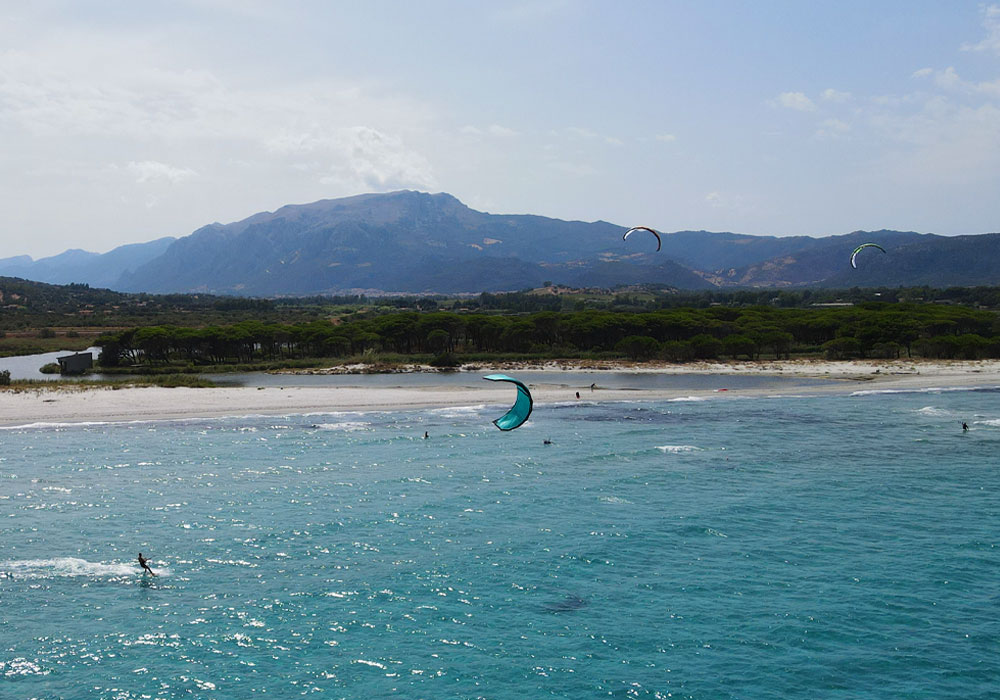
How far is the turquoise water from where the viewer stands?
54.7ft

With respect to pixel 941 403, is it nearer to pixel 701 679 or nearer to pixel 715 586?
pixel 715 586

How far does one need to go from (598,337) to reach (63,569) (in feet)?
214

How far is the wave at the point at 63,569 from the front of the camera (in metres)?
22.1

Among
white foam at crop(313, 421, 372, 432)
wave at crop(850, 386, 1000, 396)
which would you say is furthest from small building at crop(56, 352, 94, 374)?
wave at crop(850, 386, 1000, 396)

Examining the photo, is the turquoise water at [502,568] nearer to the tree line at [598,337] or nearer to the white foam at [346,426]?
the white foam at [346,426]

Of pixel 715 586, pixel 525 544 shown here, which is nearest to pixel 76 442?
pixel 525 544

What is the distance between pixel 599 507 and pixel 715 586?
7783 millimetres

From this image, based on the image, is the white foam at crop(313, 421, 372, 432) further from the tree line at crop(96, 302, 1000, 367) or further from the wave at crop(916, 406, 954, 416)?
the wave at crop(916, 406, 954, 416)

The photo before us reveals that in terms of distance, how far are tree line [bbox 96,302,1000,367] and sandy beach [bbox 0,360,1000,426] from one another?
7.31 meters

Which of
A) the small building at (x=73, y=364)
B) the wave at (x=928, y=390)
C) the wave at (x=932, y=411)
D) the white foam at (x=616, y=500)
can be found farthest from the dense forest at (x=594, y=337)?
the white foam at (x=616, y=500)

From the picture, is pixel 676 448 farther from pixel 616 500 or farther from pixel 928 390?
pixel 928 390

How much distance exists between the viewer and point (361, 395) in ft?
184

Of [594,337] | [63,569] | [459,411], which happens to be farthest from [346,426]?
[594,337]

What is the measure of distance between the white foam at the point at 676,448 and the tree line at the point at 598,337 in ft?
126
